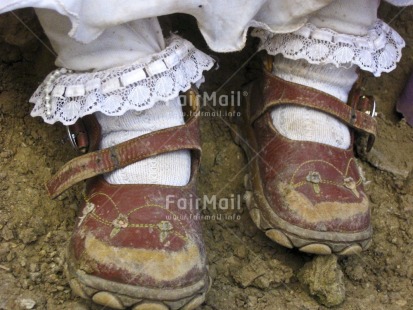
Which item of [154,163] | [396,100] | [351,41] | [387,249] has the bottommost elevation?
[387,249]

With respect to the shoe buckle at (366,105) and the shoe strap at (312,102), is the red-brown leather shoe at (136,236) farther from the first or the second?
the shoe buckle at (366,105)

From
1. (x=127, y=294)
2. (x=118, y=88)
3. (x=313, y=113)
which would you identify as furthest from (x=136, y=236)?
(x=313, y=113)

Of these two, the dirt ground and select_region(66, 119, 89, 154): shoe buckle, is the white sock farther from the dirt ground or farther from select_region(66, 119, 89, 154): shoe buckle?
the dirt ground

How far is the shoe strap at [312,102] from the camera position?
1090mm

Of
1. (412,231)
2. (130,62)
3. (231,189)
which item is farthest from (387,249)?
(130,62)

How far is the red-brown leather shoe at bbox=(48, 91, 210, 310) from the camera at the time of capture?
0.88 metres

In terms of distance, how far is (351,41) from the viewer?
1.05m

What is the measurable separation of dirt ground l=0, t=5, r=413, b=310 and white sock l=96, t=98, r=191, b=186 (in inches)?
6.1

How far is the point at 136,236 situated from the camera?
2.98 feet

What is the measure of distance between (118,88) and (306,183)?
336 mm

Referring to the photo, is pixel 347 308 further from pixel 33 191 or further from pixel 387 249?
pixel 33 191

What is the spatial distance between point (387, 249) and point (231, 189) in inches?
11.7

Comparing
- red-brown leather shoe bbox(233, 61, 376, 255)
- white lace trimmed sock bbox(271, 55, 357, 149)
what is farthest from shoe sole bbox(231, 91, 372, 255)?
white lace trimmed sock bbox(271, 55, 357, 149)

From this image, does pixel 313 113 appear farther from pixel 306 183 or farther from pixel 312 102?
pixel 306 183
